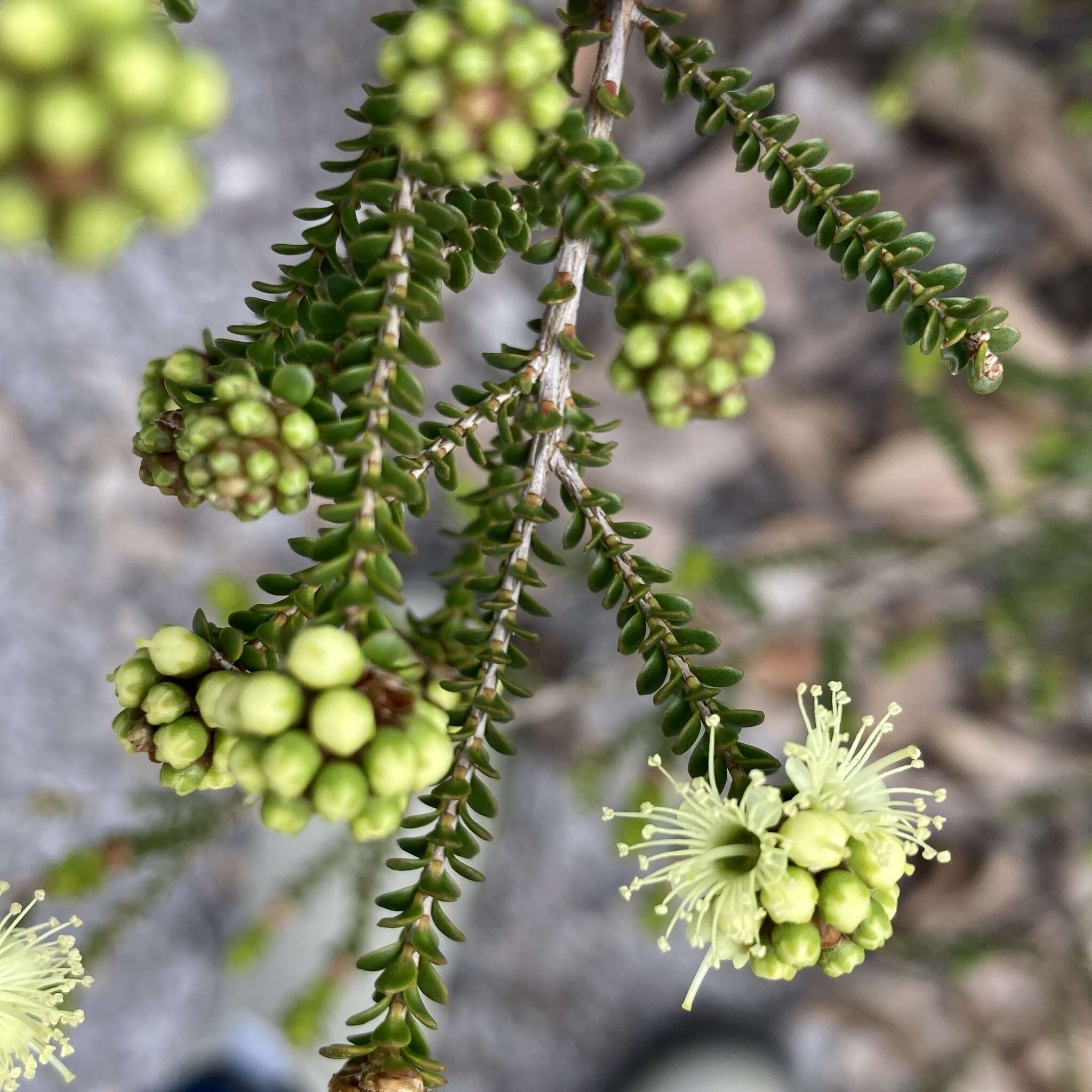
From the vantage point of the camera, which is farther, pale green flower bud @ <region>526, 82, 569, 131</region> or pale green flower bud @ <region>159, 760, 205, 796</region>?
pale green flower bud @ <region>159, 760, 205, 796</region>

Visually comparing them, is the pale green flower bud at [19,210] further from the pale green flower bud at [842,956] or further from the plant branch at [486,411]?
the pale green flower bud at [842,956]

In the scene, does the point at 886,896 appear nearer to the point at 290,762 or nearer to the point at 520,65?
the point at 290,762

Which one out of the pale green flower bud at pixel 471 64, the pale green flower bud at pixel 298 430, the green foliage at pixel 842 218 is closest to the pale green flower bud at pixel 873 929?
the green foliage at pixel 842 218

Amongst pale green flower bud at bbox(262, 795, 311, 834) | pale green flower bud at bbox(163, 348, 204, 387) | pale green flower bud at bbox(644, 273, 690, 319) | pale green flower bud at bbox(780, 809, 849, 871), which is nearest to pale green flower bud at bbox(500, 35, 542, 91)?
pale green flower bud at bbox(644, 273, 690, 319)

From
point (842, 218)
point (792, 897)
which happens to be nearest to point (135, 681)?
point (792, 897)

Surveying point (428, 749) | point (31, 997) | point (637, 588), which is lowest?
point (31, 997)

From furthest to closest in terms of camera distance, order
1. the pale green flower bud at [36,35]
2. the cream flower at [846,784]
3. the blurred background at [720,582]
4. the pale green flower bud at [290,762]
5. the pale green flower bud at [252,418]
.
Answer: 1. the blurred background at [720,582]
2. the cream flower at [846,784]
3. the pale green flower bud at [252,418]
4. the pale green flower bud at [290,762]
5. the pale green flower bud at [36,35]

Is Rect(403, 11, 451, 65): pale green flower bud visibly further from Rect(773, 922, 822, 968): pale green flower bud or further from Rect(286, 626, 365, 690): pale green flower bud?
Rect(773, 922, 822, 968): pale green flower bud
